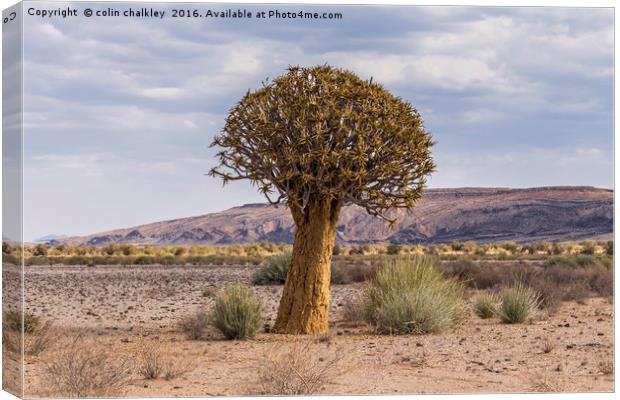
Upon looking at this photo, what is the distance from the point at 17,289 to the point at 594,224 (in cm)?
6847

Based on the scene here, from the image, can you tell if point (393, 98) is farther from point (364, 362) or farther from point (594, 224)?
point (594, 224)

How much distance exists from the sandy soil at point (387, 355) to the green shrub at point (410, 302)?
0.33m

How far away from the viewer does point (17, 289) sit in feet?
31.4

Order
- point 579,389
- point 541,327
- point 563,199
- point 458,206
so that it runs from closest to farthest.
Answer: point 579,389 → point 541,327 → point 563,199 → point 458,206

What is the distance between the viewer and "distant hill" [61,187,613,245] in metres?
76.5

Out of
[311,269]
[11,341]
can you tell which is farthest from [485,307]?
[11,341]

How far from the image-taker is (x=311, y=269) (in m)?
13.9

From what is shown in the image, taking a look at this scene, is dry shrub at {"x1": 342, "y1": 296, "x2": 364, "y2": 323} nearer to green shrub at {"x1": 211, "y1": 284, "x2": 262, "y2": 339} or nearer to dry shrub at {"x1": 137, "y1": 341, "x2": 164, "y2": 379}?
green shrub at {"x1": 211, "y1": 284, "x2": 262, "y2": 339}

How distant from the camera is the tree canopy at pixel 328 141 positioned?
1325 cm

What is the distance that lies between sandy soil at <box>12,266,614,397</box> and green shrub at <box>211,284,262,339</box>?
211mm

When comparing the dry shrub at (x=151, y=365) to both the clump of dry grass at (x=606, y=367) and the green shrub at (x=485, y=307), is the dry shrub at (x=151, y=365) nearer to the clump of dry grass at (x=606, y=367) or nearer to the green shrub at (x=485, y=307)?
the clump of dry grass at (x=606, y=367)

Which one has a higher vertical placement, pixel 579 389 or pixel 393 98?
pixel 393 98

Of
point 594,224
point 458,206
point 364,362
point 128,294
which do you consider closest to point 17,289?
point 364,362

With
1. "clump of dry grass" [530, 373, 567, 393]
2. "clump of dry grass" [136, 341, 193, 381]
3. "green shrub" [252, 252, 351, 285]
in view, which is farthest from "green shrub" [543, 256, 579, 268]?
"clump of dry grass" [136, 341, 193, 381]
